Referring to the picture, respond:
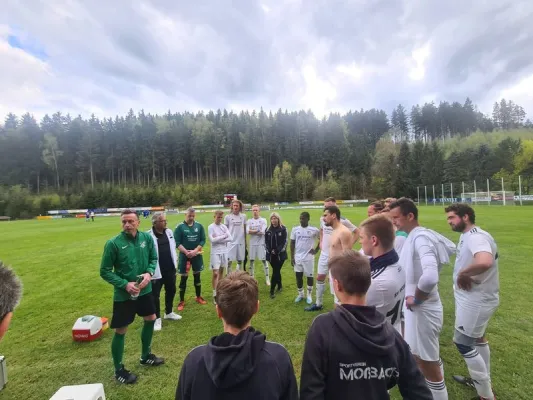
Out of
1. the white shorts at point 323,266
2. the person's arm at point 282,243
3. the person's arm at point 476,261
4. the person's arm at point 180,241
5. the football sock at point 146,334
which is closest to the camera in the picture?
the person's arm at point 476,261

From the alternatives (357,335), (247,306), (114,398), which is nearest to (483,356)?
(357,335)

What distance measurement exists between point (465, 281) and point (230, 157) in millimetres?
88100

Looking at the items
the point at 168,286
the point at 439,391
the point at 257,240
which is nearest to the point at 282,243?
the point at 257,240

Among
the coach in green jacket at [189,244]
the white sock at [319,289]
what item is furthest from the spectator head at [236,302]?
the coach in green jacket at [189,244]

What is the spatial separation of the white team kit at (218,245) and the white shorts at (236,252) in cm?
96

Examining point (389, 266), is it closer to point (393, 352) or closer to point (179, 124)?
point (393, 352)

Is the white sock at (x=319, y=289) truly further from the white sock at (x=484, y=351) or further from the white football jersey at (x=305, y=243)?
the white sock at (x=484, y=351)

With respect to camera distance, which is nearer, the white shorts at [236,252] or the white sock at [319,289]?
the white sock at [319,289]

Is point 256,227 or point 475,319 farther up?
point 256,227

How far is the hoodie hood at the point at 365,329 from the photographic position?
65.4 inches

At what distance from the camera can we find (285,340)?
17.1 feet

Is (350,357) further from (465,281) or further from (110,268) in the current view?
A: (110,268)

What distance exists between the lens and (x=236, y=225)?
8.59 meters

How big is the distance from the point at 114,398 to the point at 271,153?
87900mm
